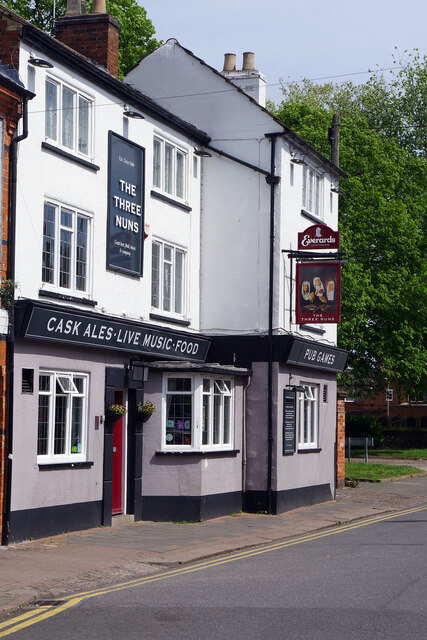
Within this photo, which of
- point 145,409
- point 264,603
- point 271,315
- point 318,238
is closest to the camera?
point 264,603

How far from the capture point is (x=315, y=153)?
23844 mm

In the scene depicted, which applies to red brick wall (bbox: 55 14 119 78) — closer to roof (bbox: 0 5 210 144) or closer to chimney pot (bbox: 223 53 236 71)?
roof (bbox: 0 5 210 144)

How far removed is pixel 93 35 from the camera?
20.6 meters

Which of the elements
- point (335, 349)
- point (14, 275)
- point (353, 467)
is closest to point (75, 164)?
point (14, 275)

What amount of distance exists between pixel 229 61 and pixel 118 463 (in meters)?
12.5

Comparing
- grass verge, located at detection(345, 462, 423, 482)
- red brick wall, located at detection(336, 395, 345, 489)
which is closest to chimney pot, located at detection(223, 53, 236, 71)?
red brick wall, located at detection(336, 395, 345, 489)

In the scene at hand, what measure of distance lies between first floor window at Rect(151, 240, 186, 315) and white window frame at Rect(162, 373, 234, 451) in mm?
1827

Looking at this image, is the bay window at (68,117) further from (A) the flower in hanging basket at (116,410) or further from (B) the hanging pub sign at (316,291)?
(B) the hanging pub sign at (316,291)

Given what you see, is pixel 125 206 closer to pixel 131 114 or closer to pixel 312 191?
pixel 131 114

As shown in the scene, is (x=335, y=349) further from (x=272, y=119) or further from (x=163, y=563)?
(x=163, y=563)

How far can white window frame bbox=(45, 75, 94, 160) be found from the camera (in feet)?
55.3

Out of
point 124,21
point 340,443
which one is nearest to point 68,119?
point 340,443

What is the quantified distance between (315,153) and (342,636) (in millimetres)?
16908

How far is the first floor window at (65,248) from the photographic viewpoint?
16.7 metres
